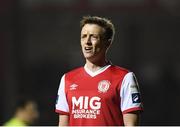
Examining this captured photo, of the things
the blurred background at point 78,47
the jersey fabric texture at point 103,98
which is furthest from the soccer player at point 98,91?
the blurred background at point 78,47

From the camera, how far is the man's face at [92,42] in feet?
20.5

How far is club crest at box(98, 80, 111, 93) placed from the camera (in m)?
6.22

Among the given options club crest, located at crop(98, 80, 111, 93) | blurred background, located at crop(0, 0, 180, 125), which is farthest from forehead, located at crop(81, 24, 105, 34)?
blurred background, located at crop(0, 0, 180, 125)

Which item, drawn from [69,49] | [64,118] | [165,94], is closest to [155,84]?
[165,94]

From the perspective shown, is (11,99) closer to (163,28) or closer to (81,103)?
(163,28)

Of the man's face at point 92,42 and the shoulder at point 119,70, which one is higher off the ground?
the man's face at point 92,42

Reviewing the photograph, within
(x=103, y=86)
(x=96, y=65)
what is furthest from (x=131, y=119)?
(x=96, y=65)

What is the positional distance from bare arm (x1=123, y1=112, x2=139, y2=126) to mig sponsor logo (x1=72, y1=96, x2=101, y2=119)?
21cm

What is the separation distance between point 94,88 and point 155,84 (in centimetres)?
1408

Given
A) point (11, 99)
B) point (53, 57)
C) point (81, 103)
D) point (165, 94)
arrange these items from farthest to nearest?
point (53, 57), point (165, 94), point (11, 99), point (81, 103)

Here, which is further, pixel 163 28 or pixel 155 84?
pixel 163 28

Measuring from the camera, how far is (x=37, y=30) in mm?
21750

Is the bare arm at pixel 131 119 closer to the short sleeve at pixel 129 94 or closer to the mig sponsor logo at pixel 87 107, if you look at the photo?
the short sleeve at pixel 129 94

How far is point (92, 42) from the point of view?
6262 millimetres
